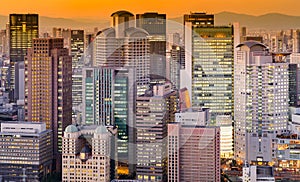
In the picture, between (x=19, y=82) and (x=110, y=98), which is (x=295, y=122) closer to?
(x=110, y=98)

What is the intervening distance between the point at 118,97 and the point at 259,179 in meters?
3.13

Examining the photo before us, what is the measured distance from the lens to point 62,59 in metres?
11.5

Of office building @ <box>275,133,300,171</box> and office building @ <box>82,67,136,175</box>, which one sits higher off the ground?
office building @ <box>82,67,136,175</box>

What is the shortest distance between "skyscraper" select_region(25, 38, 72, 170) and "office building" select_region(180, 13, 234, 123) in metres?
2.52

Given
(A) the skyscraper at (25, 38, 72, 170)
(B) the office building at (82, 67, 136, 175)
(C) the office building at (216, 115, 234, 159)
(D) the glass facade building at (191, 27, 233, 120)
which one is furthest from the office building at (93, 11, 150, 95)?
(A) the skyscraper at (25, 38, 72, 170)

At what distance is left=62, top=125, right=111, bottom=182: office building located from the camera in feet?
31.9

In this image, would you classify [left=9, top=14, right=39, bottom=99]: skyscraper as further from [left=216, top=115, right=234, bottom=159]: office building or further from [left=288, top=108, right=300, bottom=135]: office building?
[left=288, top=108, right=300, bottom=135]: office building

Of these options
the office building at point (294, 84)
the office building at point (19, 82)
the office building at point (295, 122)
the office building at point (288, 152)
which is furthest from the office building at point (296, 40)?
the office building at point (19, 82)

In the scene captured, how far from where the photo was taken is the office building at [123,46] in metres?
13.8

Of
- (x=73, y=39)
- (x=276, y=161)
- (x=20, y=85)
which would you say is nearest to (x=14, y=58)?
(x=73, y=39)

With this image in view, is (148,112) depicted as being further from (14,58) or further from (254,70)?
(14,58)

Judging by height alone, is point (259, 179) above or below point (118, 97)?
below

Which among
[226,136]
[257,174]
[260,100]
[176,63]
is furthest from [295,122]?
[257,174]

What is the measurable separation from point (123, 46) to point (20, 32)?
17.5ft
